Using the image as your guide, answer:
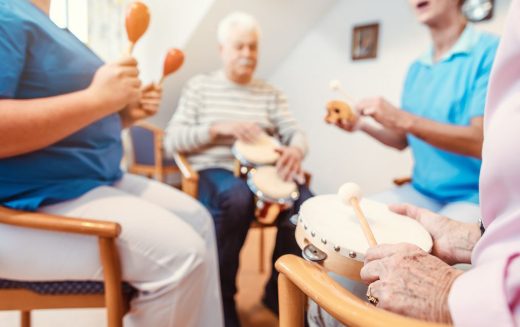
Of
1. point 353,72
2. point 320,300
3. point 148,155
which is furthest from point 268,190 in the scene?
point 148,155

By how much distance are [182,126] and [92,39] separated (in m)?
1.04

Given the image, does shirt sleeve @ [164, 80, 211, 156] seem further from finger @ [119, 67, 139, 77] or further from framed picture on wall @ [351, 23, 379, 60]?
framed picture on wall @ [351, 23, 379, 60]

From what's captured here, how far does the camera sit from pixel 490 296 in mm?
342

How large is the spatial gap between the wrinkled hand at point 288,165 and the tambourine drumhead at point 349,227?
1.80ft

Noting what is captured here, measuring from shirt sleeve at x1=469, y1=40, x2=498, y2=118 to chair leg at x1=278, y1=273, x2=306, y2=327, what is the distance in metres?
0.77

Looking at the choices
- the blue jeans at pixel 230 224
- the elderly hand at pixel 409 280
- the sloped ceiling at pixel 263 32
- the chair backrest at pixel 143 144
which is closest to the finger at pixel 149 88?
the blue jeans at pixel 230 224

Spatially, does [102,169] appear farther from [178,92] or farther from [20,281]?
[178,92]

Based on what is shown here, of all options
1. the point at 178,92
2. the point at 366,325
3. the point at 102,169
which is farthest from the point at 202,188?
the point at 178,92

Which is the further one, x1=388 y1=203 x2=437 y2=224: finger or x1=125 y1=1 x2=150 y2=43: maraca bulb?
x1=125 y1=1 x2=150 y2=43: maraca bulb

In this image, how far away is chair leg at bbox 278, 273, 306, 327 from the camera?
1.56 feet

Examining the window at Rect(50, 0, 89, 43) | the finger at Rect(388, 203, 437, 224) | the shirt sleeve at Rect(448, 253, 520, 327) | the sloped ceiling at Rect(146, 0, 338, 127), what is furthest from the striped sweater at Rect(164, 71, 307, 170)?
the shirt sleeve at Rect(448, 253, 520, 327)

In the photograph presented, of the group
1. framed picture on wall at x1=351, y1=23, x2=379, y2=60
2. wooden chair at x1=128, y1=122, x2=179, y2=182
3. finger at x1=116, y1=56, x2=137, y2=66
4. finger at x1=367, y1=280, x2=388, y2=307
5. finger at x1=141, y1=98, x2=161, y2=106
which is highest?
framed picture on wall at x1=351, y1=23, x2=379, y2=60

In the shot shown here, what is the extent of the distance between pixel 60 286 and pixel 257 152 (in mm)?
725

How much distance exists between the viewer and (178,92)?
3.03 meters
